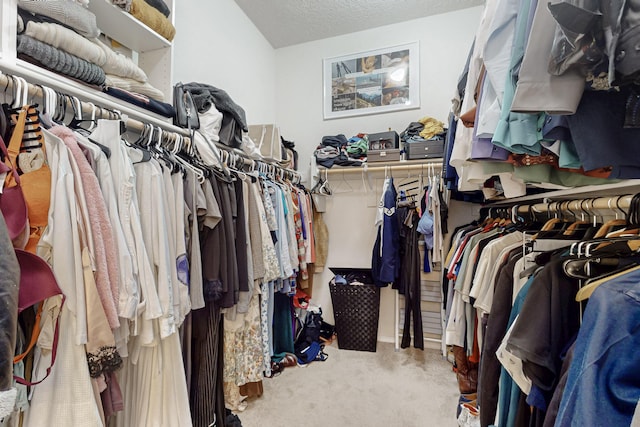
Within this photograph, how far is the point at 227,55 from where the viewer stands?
2523 mm

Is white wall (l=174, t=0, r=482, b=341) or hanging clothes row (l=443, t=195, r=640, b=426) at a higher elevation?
white wall (l=174, t=0, r=482, b=341)

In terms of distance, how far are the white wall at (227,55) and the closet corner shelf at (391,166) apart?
3.23 feet

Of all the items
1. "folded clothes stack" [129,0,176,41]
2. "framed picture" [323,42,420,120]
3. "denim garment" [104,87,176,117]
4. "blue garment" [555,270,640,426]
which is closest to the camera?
"blue garment" [555,270,640,426]

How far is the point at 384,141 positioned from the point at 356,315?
1.59 metres

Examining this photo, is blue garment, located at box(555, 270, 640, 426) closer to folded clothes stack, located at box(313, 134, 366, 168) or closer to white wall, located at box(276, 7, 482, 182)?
folded clothes stack, located at box(313, 134, 366, 168)

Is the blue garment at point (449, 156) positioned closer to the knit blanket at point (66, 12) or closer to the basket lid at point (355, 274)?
the basket lid at point (355, 274)

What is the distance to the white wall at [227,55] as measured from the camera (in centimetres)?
208

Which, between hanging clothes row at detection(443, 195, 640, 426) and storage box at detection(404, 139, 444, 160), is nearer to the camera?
hanging clothes row at detection(443, 195, 640, 426)

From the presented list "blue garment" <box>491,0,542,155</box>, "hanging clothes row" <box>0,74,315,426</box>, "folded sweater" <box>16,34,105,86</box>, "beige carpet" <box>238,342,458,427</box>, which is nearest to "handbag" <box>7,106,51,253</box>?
"hanging clothes row" <box>0,74,315,426</box>

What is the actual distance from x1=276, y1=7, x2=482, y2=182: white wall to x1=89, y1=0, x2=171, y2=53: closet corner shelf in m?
1.79

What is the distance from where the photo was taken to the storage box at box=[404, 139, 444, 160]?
8.20ft

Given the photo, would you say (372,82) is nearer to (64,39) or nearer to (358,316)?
(358,316)

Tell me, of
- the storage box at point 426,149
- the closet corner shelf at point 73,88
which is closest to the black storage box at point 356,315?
the storage box at point 426,149

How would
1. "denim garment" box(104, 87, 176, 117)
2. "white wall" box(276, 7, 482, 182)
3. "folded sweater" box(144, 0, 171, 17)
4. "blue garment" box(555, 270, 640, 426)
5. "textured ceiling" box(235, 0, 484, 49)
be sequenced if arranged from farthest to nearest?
"white wall" box(276, 7, 482, 182)
"textured ceiling" box(235, 0, 484, 49)
"folded sweater" box(144, 0, 171, 17)
"denim garment" box(104, 87, 176, 117)
"blue garment" box(555, 270, 640, 426)
